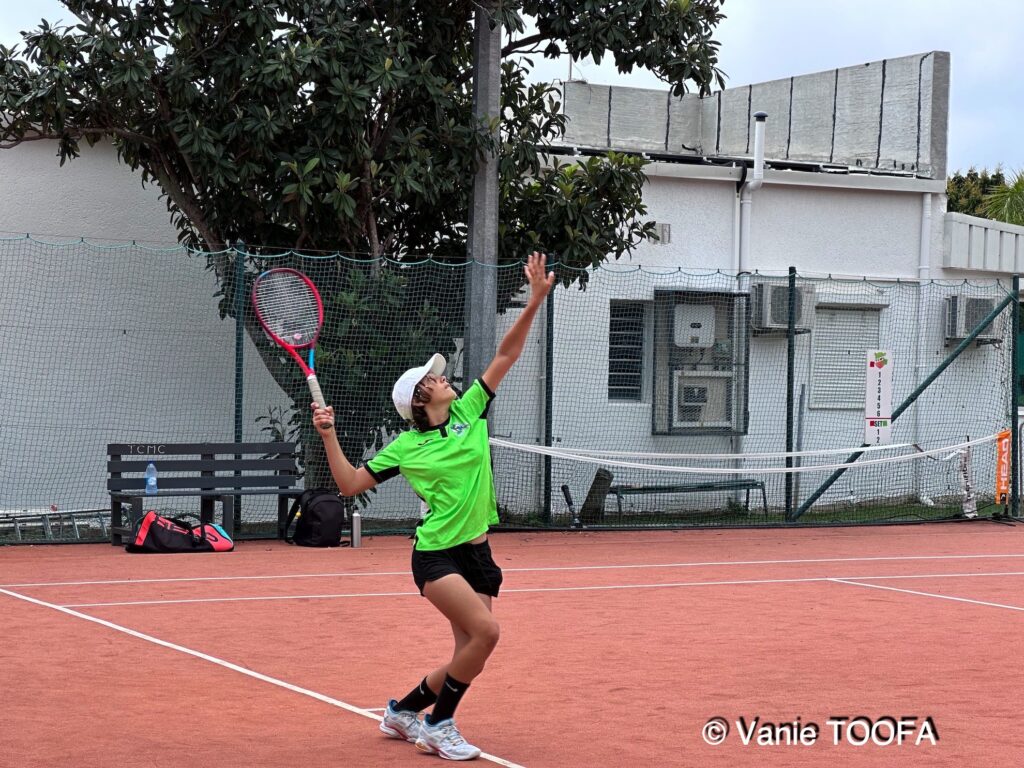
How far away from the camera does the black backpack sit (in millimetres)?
12656

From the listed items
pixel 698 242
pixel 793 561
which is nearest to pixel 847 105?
pixel 698 242

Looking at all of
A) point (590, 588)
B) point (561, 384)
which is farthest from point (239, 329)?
point (590, 588)

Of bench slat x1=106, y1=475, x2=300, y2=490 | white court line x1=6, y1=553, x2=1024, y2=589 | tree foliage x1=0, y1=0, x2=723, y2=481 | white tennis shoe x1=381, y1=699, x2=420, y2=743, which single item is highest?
tree foliage x1=0, y1=0, x2=723, y2=481

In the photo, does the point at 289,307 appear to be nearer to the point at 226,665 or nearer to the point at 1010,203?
the point at 226,665

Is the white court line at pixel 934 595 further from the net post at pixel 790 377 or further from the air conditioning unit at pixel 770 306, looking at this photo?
the air conditioning unit at pixel 770 306

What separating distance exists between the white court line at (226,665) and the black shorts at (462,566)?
2.15ft

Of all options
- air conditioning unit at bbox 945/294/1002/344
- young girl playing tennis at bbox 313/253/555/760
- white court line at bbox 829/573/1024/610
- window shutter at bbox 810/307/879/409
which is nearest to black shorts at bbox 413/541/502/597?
young girl playing tennis at bbox 313/253/555/760

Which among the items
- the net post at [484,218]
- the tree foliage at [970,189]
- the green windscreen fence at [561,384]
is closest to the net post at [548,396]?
the green windscreen fence at [561,384]

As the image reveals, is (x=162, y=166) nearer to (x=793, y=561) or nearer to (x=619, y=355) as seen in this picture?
(x=619, y=355)

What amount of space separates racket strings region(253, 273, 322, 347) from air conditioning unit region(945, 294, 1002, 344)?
1074 centimetres

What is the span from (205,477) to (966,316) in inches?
377

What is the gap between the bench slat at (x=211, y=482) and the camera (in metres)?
12.5

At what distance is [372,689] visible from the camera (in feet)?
21.2

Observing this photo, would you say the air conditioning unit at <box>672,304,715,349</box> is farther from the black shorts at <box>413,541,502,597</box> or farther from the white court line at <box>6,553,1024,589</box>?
the black shorts at <box>413,541,502,597</box>
